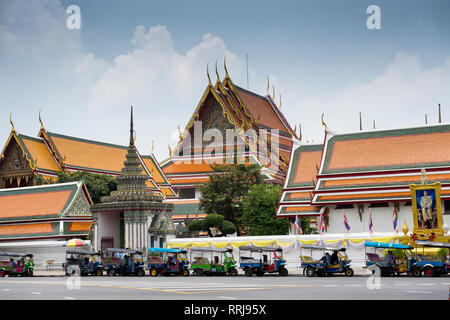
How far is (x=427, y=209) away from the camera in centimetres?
3612

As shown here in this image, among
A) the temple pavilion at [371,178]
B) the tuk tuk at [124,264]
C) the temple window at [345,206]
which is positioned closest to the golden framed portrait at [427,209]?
the temple pavilion at [371,178]

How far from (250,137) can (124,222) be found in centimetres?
2721

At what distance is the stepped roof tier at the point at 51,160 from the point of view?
65625mm

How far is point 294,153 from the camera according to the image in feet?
168

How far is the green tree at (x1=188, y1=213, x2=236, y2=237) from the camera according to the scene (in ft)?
160

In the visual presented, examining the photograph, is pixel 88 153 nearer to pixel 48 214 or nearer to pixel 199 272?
pixel 48 214

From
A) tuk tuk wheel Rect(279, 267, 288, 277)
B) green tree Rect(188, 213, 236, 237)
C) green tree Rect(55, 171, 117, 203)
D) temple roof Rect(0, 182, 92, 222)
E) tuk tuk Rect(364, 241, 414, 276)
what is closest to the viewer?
tuk tuk Rect(364, 241, 414, 276)

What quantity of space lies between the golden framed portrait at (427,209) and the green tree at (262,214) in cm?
1478

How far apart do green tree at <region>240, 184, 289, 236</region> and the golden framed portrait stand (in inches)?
582

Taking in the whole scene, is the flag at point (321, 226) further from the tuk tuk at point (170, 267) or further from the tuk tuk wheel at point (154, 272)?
the tuk tuk wheel at point (154, 272)

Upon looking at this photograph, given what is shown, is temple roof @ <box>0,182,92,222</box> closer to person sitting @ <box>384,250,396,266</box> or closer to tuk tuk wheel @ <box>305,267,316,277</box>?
tuk tuk wheel @ <box>305,267,316,277</box>

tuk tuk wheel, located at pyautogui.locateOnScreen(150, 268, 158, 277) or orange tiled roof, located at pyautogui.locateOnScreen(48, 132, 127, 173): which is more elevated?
orange tiled roof, located at pyautogui.locateOnScreen(48, 132, 127, 173)

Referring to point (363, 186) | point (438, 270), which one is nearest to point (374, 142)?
point (363, 186)

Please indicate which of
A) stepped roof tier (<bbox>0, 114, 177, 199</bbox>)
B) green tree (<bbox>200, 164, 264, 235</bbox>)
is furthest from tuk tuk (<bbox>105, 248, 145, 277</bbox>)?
stepped roof tier (<bbox>0, 114, 177, 199</bbox>)
